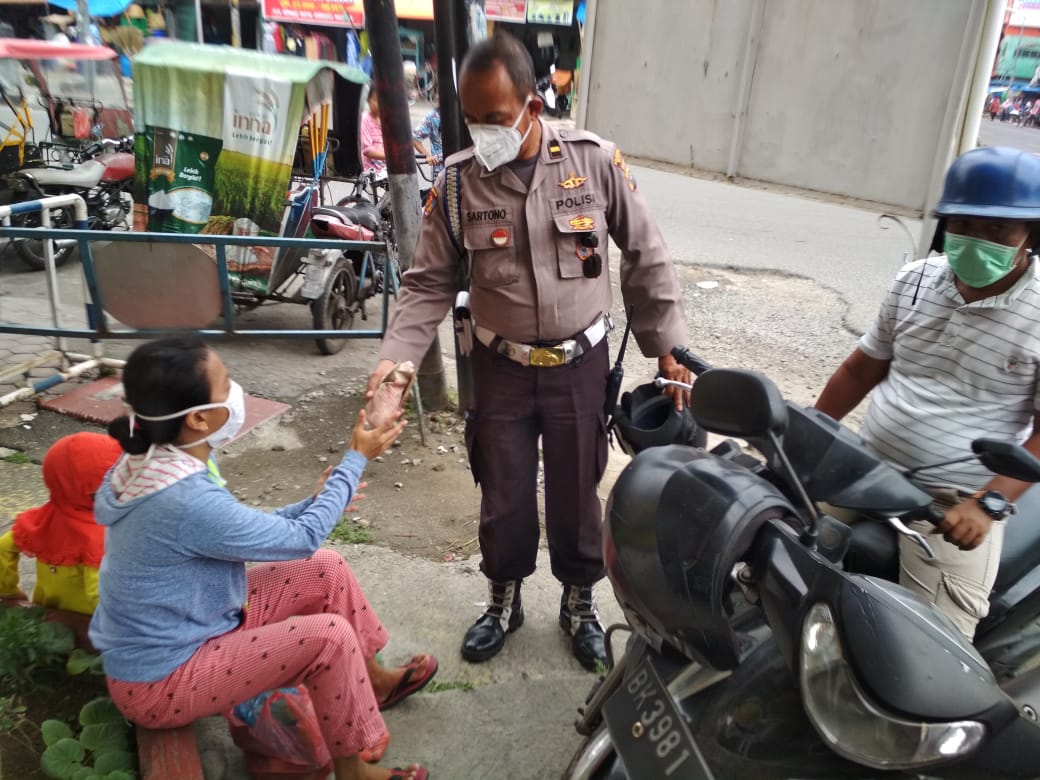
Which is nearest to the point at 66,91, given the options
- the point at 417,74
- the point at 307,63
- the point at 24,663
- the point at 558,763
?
the point at 307,63

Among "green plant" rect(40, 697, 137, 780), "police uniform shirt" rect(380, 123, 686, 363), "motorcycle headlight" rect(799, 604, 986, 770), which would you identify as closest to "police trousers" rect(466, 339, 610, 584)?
"police uniform shirt" rect(380, 123, 686, 363)

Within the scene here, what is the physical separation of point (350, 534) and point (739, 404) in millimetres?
2375

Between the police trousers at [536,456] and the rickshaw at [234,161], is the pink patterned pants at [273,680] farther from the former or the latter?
the rickshaw at [234,161]

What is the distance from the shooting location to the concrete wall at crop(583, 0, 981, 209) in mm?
2859

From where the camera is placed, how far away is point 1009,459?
53.6 inches

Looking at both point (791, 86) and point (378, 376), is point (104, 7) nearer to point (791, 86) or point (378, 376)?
point (791, 86)

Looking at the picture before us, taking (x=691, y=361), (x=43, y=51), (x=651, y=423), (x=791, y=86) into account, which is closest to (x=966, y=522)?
(x=691, y=361)

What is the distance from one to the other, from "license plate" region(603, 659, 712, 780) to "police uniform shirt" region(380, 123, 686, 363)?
1.13 meters

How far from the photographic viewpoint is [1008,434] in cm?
189

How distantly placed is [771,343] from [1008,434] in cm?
399

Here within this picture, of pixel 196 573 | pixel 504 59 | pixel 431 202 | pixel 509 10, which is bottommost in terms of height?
pixel 196 573

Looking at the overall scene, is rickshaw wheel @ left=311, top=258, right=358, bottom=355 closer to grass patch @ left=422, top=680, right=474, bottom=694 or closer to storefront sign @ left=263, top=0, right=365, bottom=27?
grass patch @ left=422, top=680, right=474, bottom=694

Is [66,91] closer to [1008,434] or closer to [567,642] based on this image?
[567,642]

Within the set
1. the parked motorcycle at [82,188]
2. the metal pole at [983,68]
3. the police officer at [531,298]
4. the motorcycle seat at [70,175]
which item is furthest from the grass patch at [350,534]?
the motorcycle seat at [70,175]
